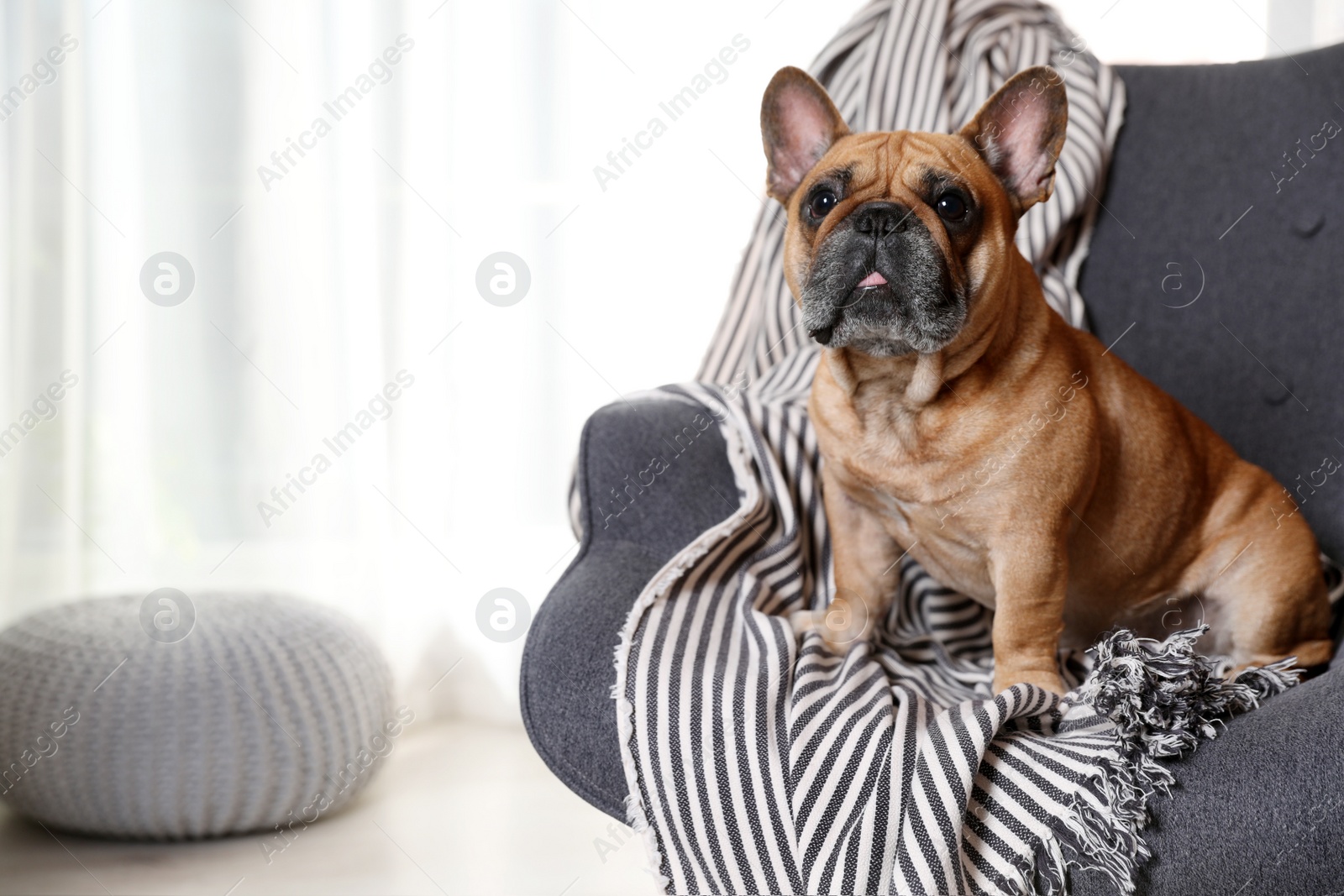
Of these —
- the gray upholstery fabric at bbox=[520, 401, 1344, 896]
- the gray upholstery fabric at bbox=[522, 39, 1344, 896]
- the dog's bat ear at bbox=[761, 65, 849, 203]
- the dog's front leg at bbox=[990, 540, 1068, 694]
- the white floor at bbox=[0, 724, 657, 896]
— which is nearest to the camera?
the gray upholstery fabric at bbox=[520, 401, 1344, 896]

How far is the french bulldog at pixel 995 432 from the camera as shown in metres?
1.48

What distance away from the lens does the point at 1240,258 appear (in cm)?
206

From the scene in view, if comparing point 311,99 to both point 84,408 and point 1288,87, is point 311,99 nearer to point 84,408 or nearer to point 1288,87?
point 84,408

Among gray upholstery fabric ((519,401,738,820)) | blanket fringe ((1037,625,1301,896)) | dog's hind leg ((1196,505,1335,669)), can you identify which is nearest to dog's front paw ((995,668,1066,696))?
blanket fringe ((1037,625,1301,896))

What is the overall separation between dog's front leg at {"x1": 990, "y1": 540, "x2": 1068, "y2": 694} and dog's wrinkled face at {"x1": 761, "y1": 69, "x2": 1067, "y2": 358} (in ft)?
1.11

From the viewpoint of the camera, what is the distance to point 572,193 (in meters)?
2.98

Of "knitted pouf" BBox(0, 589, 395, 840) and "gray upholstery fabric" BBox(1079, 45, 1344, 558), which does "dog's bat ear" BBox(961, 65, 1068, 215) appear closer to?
"gray upholstery fabric" BBox(1079, 45, 1344, 558)

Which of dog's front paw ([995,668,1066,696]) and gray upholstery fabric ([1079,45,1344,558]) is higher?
gray upholstery fabric ([1079,45,1344,558])

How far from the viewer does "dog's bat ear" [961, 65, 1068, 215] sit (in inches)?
59.1

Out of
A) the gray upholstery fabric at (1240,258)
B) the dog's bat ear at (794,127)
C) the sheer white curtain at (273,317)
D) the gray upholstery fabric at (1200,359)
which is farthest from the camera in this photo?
the sheer white curtain at (273,317)

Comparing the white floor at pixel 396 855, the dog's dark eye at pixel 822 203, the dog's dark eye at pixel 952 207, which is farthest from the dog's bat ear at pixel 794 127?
the white floor at pixel 396 855

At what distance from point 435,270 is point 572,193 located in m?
0.44

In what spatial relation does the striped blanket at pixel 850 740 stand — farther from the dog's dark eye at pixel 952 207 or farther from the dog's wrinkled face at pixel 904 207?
the dog's dark eye at pixel 952 207

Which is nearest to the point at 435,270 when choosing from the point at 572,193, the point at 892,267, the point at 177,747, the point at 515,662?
the point at 572,193
